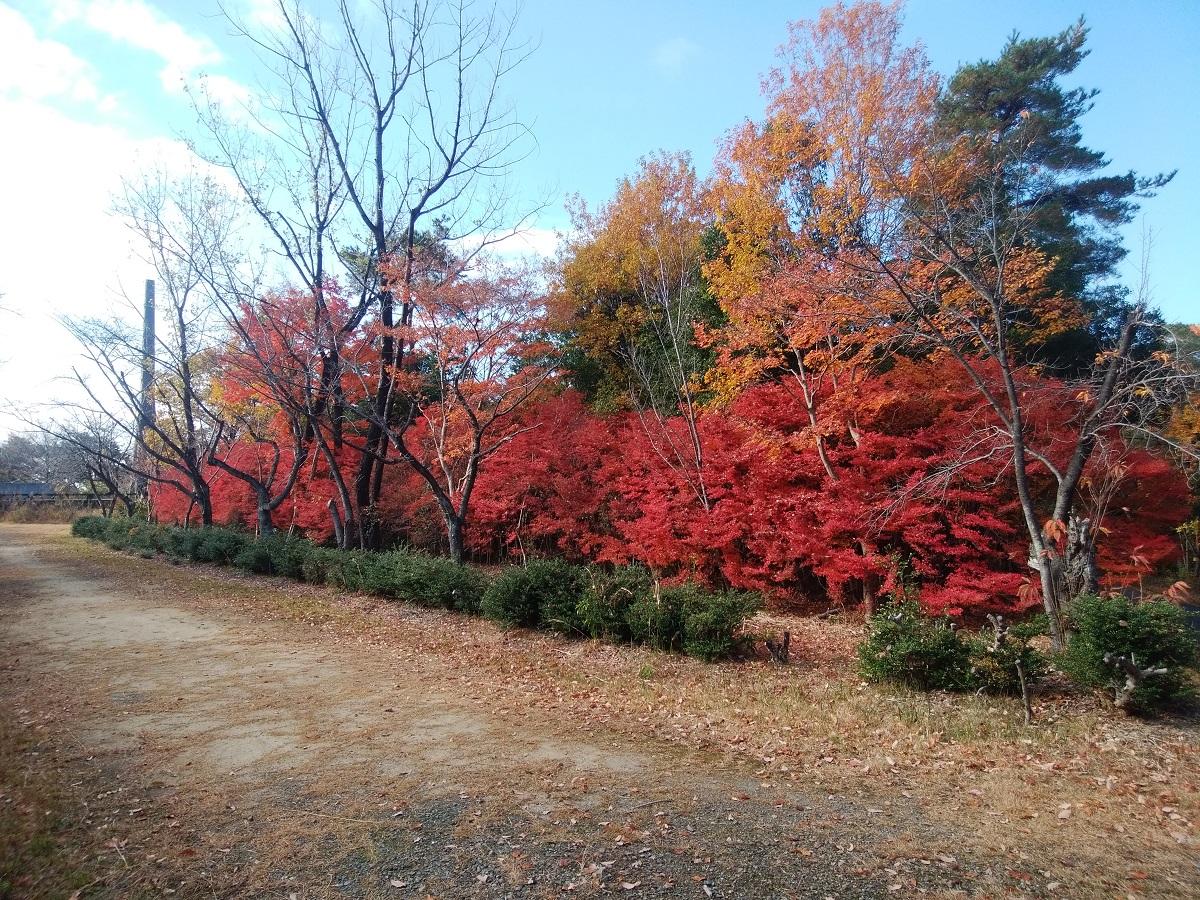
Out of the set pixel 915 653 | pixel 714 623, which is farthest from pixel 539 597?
pixel 915 653

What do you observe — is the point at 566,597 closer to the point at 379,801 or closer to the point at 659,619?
the point at 659,619

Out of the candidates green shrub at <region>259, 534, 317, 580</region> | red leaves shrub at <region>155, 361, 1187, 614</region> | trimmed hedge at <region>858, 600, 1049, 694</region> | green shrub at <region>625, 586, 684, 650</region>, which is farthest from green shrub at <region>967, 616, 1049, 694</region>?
green shrub at <region>259, 534, 317, 580</region>

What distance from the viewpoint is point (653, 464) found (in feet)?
41.8

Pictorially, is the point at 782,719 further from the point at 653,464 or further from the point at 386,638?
the point at 653,464

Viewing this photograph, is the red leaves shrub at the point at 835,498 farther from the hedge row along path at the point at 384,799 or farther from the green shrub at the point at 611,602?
the hedge row along path at the point at 384,799

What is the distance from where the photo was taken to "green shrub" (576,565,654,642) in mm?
8398

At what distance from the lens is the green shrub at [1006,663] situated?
5.91 meters

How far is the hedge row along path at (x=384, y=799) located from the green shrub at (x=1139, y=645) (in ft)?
8.70

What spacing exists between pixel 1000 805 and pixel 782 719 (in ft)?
6.57

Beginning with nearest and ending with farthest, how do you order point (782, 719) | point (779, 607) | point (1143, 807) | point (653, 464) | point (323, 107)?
point (1143, 807)
point (782, 719)
point (779, 607)
point (653, 464)
point (323, 107)

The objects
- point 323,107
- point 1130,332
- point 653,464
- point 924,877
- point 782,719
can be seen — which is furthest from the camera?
point 323,107

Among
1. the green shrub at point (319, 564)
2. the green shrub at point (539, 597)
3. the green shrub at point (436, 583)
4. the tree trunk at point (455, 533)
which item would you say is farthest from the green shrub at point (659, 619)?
the green shrub at point (319, 564)

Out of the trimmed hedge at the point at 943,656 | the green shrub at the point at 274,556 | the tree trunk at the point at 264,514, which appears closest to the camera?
A: the trimmed hedge at the point at 943,656

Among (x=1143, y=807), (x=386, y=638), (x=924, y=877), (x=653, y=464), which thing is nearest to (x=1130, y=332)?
(x=1143, y=807)
